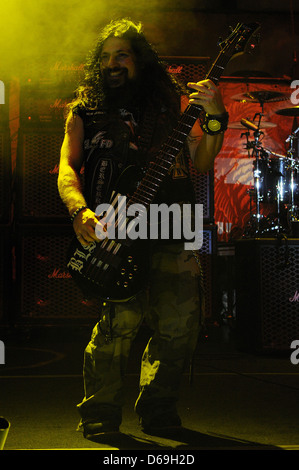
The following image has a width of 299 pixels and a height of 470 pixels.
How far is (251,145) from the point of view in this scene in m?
6.37

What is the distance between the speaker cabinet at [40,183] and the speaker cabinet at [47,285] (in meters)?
0.14

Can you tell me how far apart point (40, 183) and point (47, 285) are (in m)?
0.93

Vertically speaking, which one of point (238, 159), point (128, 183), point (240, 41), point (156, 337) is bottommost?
point (156, 337)

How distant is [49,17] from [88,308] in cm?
305

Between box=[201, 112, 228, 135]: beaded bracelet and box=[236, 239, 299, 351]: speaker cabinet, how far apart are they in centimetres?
254

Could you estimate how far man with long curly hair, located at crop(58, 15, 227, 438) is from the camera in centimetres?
243

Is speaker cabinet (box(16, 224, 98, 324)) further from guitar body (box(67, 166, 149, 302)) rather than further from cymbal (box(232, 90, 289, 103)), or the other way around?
guitar body (box(67, 166, 149, 302))

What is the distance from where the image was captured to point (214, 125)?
2.41 metres

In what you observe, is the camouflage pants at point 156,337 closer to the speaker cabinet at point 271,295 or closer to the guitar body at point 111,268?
the guitar body at point 111,268

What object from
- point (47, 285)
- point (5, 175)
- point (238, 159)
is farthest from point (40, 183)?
point (238, 159)

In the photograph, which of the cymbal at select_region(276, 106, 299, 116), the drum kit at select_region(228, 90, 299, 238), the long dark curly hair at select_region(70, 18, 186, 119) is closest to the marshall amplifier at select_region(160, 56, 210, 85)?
the drum kit at select_region(228, 90, 299, 238)

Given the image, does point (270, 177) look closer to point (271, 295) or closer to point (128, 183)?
point (271, 295)

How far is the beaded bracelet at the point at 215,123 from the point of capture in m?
2.39

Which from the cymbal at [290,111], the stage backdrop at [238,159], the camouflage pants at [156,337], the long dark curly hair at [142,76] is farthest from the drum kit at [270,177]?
the camouflage pants at [156,337]
